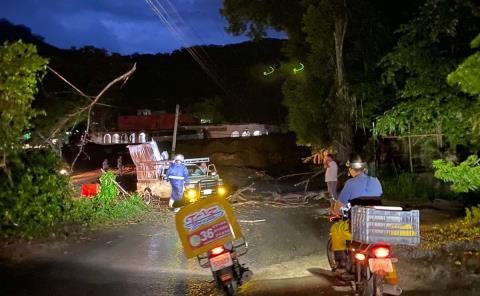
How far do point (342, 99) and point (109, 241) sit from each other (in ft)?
43.5

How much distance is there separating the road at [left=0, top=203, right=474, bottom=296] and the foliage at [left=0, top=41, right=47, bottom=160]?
2414 millimetres

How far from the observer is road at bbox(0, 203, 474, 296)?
7.78m

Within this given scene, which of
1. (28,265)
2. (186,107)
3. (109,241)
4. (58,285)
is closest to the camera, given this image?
(58,285)

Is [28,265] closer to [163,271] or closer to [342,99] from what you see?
[163,271]

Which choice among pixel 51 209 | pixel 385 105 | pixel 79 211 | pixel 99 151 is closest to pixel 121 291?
pixel 51 209

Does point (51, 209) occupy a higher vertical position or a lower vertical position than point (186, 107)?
lower

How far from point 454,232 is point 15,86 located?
900cm

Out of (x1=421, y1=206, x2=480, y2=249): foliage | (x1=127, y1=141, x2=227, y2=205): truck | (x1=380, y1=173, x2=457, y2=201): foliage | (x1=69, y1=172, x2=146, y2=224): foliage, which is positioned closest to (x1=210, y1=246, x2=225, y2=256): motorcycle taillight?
(x1=421, y1=206, x2=480, y2=249): foliage

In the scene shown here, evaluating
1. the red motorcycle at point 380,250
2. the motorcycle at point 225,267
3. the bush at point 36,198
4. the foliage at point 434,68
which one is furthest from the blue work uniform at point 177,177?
the red motorcycle at point 380,250

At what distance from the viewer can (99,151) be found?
157 feet

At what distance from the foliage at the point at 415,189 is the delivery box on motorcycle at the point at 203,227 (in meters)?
11.6

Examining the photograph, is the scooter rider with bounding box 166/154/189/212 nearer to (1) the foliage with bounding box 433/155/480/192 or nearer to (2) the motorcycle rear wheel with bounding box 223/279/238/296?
(1) the foliage with bounding box 433/155/480/192

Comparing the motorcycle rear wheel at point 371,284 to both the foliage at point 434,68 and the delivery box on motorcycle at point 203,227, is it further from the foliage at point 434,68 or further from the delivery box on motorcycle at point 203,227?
the foliage at point 434,68

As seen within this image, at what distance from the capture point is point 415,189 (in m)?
17.5
